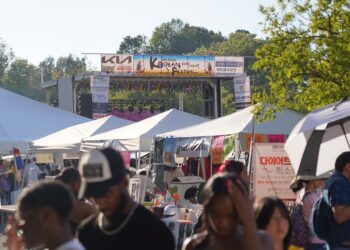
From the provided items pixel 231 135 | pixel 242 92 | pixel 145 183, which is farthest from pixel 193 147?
pixel 242 92

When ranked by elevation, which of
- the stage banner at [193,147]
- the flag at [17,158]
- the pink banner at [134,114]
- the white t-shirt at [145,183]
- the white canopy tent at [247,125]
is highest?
the pink banner at [134,114]

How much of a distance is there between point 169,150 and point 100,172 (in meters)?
14.6

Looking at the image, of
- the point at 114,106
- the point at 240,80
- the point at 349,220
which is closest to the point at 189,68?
the point at 240,80

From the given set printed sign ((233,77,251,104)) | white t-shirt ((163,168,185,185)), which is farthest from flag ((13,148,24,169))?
printed sign ((233,77,251,104))

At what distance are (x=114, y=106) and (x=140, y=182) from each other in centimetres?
5093

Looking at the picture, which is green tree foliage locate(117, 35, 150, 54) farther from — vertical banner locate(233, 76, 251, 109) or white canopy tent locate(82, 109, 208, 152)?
white canopy tent locate(82, 109, 208, 152)

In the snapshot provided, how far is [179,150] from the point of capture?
749 inches

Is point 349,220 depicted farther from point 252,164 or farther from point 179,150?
point 179,150

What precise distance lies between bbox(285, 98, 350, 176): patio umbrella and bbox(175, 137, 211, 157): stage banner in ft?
21.6

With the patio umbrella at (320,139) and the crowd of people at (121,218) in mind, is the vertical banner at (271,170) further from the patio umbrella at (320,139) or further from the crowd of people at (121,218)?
the crowd of people at (121,218)

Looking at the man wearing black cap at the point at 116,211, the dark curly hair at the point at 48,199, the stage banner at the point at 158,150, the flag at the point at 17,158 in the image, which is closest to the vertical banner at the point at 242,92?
the flag at the point at 17,158

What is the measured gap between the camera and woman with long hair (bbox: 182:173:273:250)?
4.60 metres

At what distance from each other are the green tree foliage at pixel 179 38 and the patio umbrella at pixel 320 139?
141948mm

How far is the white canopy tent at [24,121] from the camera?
1282 inches
